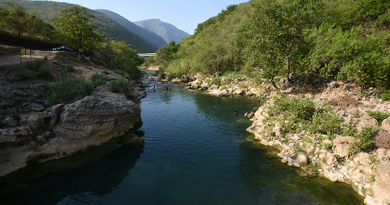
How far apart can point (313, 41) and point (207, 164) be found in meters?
16.4

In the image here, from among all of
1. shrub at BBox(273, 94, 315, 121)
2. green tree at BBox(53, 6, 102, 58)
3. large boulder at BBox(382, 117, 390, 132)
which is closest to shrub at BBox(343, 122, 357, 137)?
large boulder at BBox(382, 117, 390, 132)

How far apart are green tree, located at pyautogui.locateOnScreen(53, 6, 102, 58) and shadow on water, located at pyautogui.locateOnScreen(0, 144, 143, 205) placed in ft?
111

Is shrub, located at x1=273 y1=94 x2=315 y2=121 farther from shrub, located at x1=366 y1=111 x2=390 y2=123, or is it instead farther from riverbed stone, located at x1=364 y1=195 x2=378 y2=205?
riverbed stone, located at x1=364 y1=195 x2=378 y2=205

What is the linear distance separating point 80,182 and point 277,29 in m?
20.1

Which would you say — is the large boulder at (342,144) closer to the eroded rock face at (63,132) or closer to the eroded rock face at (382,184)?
the eroded rock face at (382,184)

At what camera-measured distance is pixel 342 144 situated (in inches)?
349

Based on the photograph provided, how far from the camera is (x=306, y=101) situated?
41.4ft

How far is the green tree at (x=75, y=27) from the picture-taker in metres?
33.0

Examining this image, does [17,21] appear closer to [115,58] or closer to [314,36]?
[115,58]

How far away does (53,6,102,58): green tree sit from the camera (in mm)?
32987

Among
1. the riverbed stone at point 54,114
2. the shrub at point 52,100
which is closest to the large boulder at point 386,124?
the riverbed stone at point 54,114

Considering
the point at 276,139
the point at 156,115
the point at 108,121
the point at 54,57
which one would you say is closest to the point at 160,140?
the point at 108,121

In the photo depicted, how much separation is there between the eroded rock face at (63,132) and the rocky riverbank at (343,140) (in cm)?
983

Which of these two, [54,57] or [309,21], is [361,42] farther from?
[54,57]
